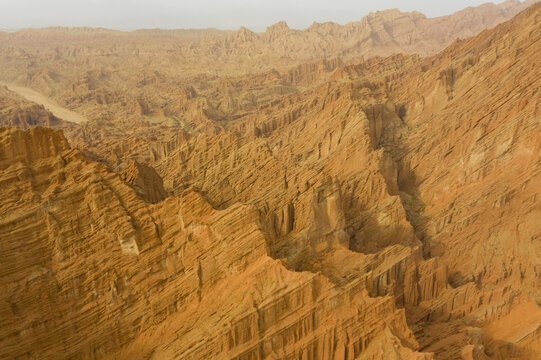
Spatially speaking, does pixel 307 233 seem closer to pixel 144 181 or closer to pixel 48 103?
pixel 144 181

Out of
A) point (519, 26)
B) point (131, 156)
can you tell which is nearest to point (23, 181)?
point (131, 156)

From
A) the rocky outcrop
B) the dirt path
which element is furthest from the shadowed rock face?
the dirt path

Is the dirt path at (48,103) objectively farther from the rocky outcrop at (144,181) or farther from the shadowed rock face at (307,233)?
the rocky outcrop at (144,181)

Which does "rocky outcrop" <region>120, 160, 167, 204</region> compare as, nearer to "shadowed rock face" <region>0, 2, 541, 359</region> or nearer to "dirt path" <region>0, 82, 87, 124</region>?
"shadowed rock face" <region>0, 2, 541, 359</region>

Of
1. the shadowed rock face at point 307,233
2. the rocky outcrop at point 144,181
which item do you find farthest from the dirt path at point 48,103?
the rocky outcrop at point 144,181

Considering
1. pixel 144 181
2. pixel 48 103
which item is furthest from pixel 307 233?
pixel 48 103
